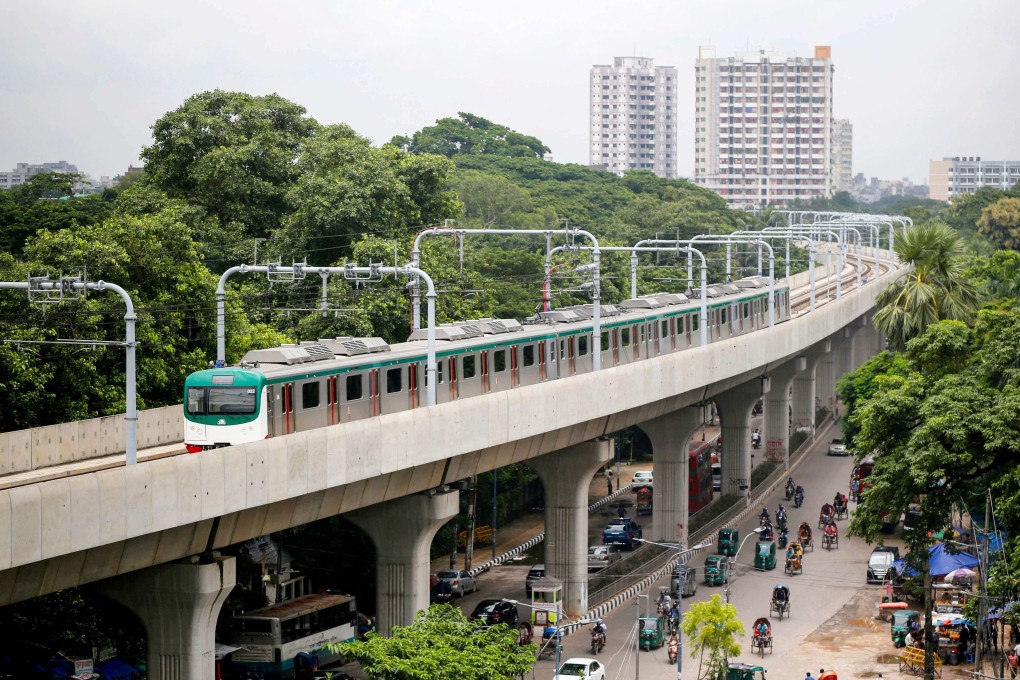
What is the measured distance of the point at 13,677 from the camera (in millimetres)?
39531

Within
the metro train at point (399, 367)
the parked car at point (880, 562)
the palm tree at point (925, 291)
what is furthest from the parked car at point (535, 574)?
the palm tree at point (925, 291)

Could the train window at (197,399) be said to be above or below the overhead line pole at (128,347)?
below

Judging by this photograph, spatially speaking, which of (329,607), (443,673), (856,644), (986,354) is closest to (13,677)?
(329,607)

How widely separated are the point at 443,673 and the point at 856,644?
1934cm

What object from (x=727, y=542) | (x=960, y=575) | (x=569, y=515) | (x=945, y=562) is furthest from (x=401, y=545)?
(x=727, y=542)

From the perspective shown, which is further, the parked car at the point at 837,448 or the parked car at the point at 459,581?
the parked car at the point at 837,448

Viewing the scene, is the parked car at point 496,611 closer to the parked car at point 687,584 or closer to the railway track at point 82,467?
the parked car at point 687,584

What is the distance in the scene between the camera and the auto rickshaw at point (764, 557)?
60.2m

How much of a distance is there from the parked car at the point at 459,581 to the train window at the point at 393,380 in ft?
52.1

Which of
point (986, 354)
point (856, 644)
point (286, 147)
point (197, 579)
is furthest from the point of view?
point (286, 147)

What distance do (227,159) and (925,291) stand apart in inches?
1259

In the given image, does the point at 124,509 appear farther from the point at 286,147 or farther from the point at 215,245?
the point at 286,147

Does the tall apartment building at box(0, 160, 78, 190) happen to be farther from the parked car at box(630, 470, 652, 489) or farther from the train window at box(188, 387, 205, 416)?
the train window at box(188, 387, 205, 416)

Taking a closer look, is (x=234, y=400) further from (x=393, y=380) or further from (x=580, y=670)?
(x=580, y=670)
